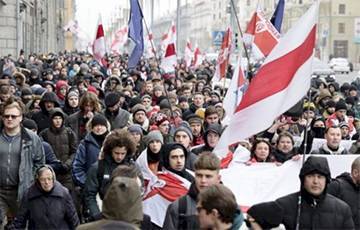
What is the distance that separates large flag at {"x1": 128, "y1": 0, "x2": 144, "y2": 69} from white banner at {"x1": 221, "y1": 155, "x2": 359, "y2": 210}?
603cm

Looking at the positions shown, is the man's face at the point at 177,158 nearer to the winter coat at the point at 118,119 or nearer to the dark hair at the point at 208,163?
the dark hair at the point at 208,163

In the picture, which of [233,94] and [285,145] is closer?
[285,145]

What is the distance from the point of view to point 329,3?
4414 inches

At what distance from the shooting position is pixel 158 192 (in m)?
8.64

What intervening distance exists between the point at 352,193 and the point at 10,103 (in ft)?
11.3

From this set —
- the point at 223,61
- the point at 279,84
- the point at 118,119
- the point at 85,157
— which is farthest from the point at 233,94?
the point at 223,61

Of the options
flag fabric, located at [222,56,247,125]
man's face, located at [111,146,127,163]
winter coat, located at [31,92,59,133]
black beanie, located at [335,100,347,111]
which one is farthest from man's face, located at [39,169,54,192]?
black beanie, located at [335,100,347,111]

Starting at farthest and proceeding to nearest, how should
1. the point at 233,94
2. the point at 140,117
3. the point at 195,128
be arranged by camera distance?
the point at 233,94 < the point at 140,117 < the point at 195,128

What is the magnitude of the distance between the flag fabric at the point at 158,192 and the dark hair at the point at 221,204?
10.1 ft

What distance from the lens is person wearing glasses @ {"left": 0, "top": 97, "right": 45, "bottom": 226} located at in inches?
→ 357

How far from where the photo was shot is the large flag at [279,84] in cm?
748

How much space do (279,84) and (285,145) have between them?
298 cm

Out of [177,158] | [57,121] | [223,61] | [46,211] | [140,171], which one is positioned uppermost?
[223,61]

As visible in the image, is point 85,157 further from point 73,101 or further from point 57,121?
point 73,101
